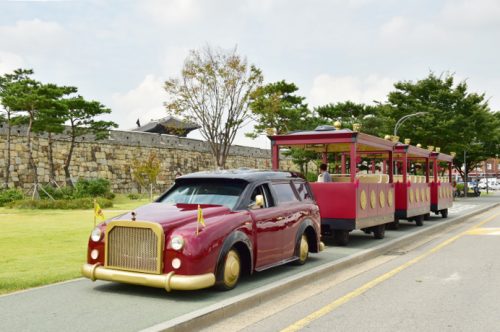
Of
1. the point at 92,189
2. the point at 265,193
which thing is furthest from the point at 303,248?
the point at 92,189

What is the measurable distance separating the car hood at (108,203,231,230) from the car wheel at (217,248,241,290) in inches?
23.1

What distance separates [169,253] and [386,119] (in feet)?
122

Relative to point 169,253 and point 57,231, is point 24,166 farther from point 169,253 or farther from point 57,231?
point 169,253

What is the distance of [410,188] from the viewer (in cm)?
1633

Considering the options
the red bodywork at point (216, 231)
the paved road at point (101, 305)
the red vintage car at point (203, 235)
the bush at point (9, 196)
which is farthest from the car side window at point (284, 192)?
the bush at point (9, 196)

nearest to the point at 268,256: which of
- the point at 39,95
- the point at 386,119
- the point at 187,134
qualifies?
the point at 39,95

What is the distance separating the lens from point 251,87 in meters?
35.4

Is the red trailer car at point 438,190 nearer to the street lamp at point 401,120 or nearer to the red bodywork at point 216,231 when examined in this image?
the red bodywork at point 216,231

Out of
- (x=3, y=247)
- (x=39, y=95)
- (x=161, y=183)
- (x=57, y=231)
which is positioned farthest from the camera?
(x=161, y=183)

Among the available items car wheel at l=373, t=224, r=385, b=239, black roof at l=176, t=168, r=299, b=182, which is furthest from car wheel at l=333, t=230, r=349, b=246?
black roof at l=176, t=168, r=299, b=182

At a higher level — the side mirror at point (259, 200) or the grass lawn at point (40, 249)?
the side mirror at point (259, 200)

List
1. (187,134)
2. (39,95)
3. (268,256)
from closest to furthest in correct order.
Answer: (268,256) < (39,95) < (187,134)

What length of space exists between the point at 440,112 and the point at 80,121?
84.0ft

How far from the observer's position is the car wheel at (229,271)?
23.0 ft
